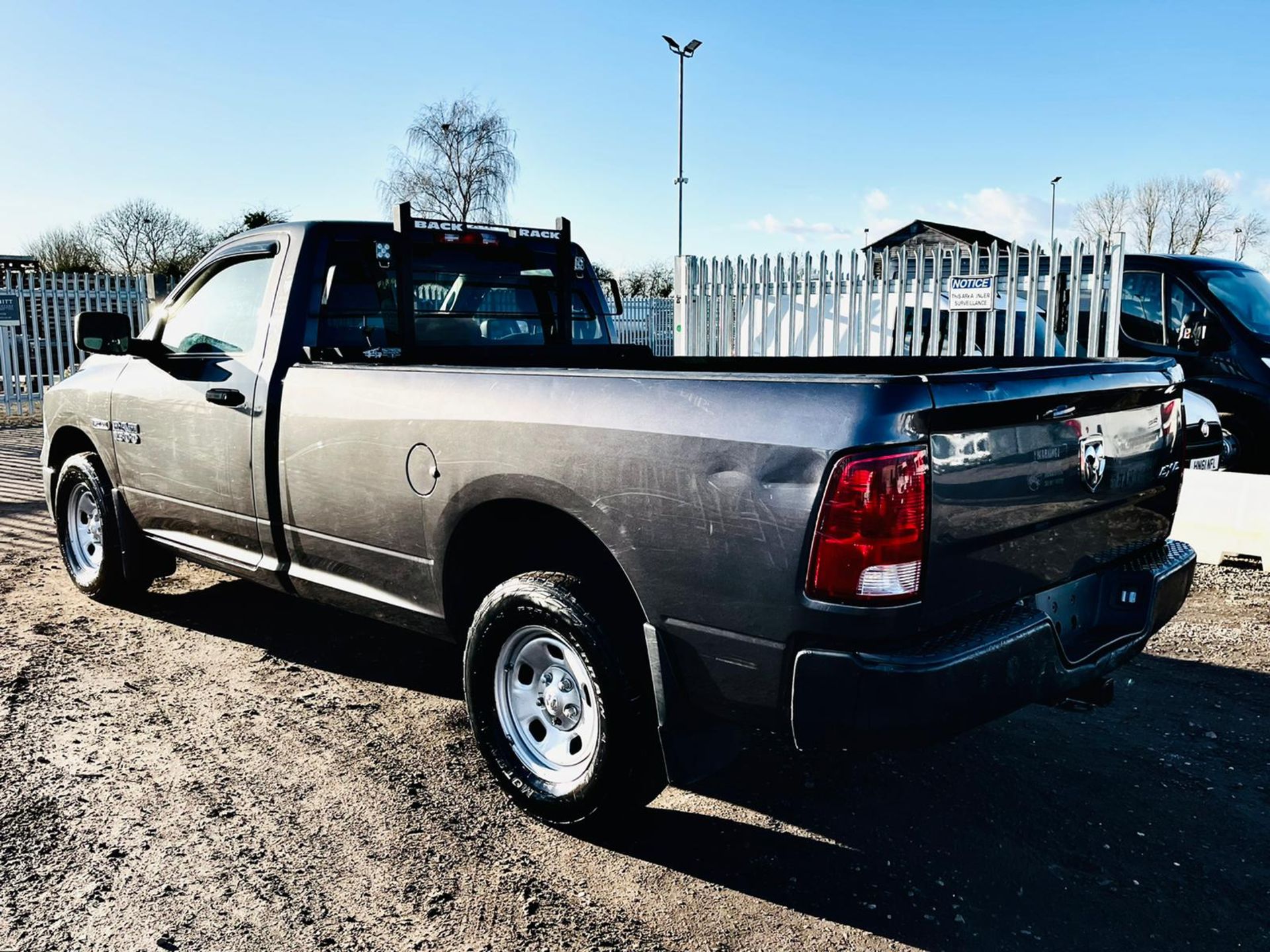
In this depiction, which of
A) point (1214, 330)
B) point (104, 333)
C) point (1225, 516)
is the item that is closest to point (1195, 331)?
point (1214, 330)

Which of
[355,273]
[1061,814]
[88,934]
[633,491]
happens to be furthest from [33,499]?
[1061,814]

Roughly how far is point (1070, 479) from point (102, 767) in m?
3.36

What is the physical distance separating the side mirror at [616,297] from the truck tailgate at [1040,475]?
2903 mm

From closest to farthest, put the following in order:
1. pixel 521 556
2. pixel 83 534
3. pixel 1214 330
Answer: pixel 521 556, pixel 83 534, pixel 1214 330

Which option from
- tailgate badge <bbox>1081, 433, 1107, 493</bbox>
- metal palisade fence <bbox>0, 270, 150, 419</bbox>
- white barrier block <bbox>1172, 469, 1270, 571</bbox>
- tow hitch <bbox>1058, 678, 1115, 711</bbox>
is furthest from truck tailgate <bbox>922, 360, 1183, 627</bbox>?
metal palisade fence <bbox>0, 270, 150, 419</bbox>

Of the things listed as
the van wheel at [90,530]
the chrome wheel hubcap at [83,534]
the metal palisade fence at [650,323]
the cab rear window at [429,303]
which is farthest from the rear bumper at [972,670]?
the metal palisade fence at [650,323]

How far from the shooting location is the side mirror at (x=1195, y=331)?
881 centimetres

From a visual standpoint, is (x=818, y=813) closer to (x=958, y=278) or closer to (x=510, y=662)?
(x=510, y=662)

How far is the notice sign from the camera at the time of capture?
A: 984cm

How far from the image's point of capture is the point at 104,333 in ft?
16.0

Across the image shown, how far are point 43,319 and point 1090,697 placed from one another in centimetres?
1795

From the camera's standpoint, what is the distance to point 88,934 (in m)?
2.59

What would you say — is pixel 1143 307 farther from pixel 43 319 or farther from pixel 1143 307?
pixel 43 319

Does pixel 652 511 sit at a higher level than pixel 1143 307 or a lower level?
lower
